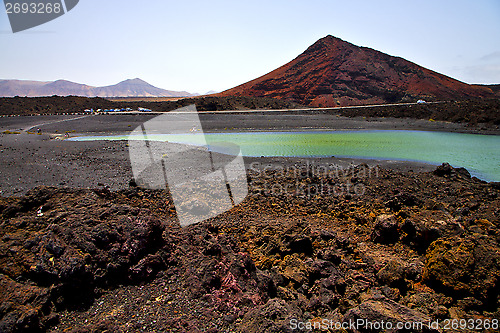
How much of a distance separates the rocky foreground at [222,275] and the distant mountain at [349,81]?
204 ft

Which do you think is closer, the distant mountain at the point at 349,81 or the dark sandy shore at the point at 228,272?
the dark sandy shore at the point at 228,272

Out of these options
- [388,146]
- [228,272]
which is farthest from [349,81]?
[228,272]

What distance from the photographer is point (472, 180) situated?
9711 mm

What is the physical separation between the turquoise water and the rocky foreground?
11578mm

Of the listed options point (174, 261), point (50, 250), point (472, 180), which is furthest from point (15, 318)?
point (472, 180)

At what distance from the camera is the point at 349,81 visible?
6988cm

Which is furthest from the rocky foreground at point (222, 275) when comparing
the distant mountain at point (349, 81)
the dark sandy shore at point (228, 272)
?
the distant mountain at point (349, 81)

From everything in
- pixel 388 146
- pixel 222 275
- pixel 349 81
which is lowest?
pixel 388 146

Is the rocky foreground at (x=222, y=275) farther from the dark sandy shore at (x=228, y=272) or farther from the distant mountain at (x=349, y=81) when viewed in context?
the distant mountain at (x=349, y=81)

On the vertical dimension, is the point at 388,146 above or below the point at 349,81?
below

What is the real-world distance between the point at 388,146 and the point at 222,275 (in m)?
19.0

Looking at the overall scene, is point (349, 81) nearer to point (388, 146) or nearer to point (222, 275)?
point (388, 146)

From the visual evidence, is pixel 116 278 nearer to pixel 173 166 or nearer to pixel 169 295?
pixel 169 295

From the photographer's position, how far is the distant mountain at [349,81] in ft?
216
